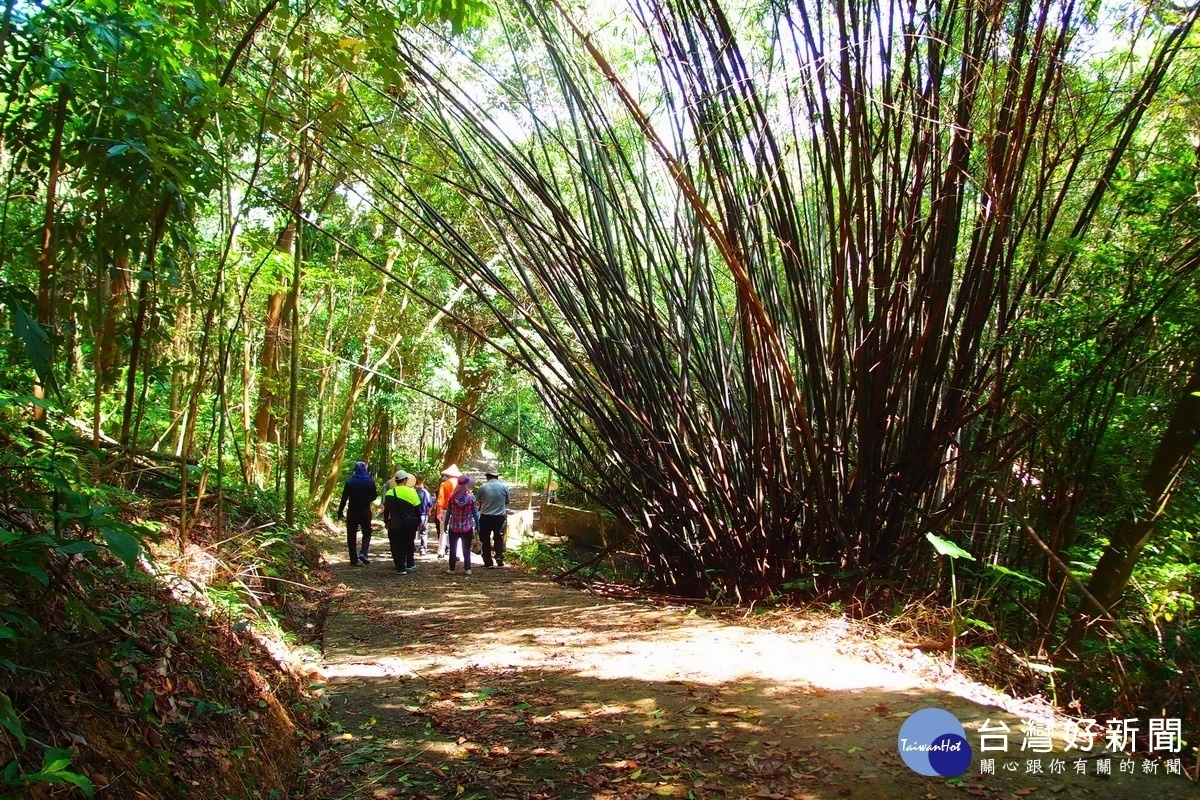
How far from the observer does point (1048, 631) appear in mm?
2930

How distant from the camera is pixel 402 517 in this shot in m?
5.97

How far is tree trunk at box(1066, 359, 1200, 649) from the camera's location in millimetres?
2592

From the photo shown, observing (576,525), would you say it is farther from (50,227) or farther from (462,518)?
(50,227)

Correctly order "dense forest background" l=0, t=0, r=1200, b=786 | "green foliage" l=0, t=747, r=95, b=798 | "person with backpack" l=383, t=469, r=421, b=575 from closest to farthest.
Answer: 1. "green foliage" l=0, t=747, r=95, b=798
2. "dense forest background" l=0, t=0, r=1200, b=786
3. "person with backpack" l=383, t=469, r=421, b=575

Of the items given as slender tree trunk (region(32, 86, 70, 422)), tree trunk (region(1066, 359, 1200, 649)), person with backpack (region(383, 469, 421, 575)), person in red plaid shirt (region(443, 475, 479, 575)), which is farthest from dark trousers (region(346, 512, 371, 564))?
tree trunk (region(1066, 359, 1200, 649))

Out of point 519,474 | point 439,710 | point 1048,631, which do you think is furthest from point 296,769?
point 519,474

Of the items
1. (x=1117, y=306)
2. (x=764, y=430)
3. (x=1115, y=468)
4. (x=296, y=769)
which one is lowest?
(x=296, y=769)

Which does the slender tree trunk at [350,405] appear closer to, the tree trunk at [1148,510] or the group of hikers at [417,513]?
the group of hikers at [417,513]

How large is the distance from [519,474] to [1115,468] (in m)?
14.5

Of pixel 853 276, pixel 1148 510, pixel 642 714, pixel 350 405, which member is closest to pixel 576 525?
pixel 350 405

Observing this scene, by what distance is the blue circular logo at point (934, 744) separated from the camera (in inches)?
78.0

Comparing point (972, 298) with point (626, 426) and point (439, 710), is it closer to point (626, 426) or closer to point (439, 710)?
point (626, 426)

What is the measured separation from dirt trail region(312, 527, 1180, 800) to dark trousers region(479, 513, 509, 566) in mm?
2659

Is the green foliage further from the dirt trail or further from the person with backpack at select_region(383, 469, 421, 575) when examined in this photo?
the person with backpack at select_region(383, 469, 421, 575)
